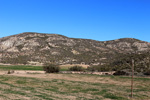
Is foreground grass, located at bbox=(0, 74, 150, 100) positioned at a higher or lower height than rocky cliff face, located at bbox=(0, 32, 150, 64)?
lower

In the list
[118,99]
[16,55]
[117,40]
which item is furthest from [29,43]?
[118,99]

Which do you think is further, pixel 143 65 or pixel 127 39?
pixel 127 39

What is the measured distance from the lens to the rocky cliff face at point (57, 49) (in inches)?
4001

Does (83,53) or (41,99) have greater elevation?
(83,53)

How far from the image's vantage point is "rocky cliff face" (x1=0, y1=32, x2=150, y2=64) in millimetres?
101625

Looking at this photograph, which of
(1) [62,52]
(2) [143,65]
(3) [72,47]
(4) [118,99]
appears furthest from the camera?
(3) [72,47]

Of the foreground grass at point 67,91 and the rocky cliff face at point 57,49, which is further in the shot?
the rocky cliff face at point 57,49

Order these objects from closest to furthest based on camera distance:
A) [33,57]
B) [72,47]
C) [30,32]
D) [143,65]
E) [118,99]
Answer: [118,99]
[143,65]
[33,57]
[72,47]
[30,32]

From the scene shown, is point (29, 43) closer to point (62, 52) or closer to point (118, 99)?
point (62, 52)

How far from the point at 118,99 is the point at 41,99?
6787mm

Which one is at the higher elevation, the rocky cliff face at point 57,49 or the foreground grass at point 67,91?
the rocky cliff face at point 57,49

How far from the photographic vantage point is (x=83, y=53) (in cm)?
11650

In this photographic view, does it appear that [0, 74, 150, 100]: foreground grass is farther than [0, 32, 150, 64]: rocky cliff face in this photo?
No

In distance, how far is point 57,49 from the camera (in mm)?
119000
